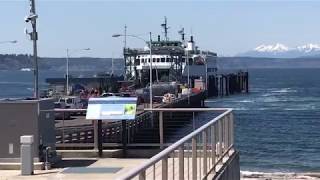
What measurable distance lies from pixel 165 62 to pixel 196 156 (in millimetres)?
113466

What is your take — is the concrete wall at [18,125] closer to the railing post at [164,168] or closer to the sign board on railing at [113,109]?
the sign board on railing at [113,109]

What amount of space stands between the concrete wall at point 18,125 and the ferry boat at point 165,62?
99952 mm

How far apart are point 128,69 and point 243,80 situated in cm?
3398

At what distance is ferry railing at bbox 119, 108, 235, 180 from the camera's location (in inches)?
274

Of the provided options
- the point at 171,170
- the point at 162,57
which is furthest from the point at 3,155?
the point at 162,57

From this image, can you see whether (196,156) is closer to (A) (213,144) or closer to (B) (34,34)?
(A) (213,144)

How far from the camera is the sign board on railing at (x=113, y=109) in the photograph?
1431cm

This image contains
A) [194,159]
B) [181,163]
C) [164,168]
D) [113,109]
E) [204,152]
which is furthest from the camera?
[113,109]

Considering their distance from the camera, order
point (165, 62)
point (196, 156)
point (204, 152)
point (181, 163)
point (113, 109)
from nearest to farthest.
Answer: point (181, 163) < point (196, 156) < point (204, 152) < point (113, 109) < point (165, 62)

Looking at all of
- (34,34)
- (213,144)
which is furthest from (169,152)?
(34,34)

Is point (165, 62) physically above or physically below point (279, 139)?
above

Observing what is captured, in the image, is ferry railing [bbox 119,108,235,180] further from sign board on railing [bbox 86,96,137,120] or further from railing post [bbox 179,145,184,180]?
sign board on railing [bbox 86,96,137,120]

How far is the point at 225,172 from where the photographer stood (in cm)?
1223

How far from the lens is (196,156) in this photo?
9.86 m
